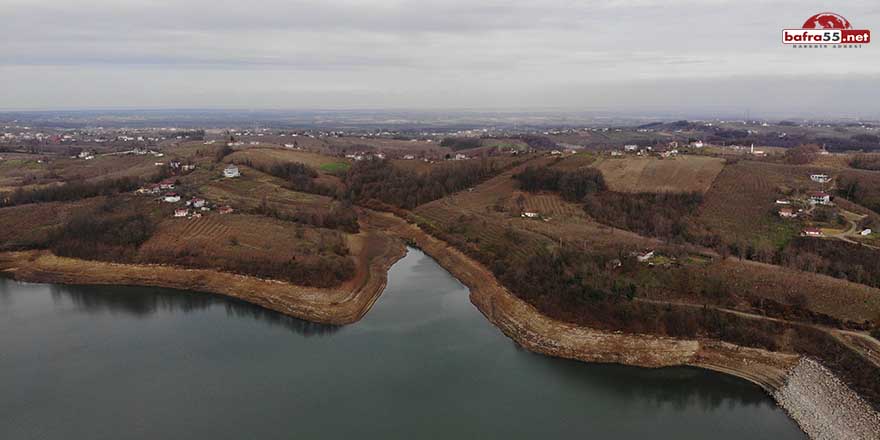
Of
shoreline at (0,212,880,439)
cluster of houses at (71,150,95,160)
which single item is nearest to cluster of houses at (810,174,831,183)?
shoreline at (0,212,880,439)

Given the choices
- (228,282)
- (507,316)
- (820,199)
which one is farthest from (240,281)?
(820,199)

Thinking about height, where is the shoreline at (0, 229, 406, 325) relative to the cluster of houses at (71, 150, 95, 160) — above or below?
below

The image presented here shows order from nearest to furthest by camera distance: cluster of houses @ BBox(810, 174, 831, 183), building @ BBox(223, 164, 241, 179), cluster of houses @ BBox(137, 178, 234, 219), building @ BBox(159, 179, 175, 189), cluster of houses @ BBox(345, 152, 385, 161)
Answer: cluster of houses @ BBox(810, 174, 831, 183) → cluster of houses @ BBox(137, 178, 234, 219) → building @ BBox(159, 179, 175, 189) → building @ BBox(223, 164, 241, 179) → cluster of houses @ BBox(345, 152, 385, 161)

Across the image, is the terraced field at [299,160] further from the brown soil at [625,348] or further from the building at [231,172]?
the brown soil at [625,348]

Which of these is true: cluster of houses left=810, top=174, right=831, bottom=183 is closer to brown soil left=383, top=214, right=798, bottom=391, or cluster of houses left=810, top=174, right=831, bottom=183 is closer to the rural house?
the rural house

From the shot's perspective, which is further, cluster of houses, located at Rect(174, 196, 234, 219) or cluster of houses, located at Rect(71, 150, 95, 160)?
cluster of houses, located at Rect(71, 150, 95, 160)

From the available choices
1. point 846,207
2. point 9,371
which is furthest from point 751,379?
point 9,371

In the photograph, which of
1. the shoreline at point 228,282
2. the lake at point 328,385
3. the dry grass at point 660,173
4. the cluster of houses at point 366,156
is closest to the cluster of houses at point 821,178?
the dry grass at point 660,173
